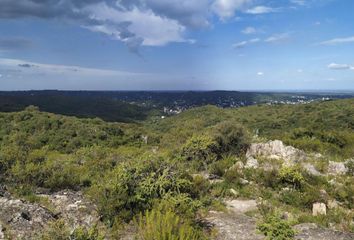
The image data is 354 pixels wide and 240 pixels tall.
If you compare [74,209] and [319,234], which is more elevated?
[74,209]

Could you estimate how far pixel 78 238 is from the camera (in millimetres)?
5785

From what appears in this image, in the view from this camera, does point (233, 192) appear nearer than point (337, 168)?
Yes

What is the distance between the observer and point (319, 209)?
10234mm

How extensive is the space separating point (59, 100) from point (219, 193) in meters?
155

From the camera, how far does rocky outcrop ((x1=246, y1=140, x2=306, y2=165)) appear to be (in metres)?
16.8

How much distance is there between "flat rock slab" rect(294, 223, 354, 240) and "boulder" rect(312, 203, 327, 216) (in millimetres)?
1512

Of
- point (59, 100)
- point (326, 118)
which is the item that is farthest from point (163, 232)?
point (59, 100)

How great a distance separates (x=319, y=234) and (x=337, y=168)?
8097 mm

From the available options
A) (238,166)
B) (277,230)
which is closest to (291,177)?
(238,166)

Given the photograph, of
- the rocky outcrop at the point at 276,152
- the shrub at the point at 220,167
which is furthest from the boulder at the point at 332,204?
the rocky outcrop at the point at 276,152

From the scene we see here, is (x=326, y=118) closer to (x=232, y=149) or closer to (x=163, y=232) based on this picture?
(x=232, y=149)

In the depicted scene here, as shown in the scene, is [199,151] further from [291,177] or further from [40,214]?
[40,214]

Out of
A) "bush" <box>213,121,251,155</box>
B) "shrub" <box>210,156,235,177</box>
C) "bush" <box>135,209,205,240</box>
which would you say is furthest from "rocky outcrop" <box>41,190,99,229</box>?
"bush" <box>213,121,251,155</box>

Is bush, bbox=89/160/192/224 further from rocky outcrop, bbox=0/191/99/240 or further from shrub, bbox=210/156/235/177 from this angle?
shrub, bbox=210/156/235/177
